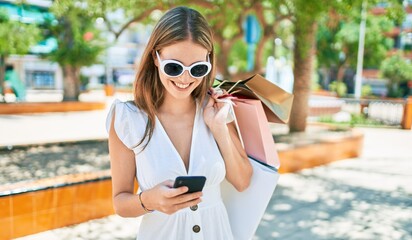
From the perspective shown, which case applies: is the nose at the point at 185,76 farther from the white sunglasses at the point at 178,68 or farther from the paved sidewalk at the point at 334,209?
the paved sidewalk at the point at 334,209

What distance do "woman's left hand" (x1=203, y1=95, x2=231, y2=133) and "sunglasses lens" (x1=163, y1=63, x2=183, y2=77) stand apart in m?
0.25

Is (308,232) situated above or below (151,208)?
below

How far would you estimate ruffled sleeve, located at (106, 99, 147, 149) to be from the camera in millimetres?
1485

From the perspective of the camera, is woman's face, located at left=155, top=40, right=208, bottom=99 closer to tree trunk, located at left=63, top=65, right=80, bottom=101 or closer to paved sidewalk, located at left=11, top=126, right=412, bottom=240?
paved sidewalk, located at left=11, top=126, right=412, bottom=240

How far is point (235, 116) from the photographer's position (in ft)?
5.65

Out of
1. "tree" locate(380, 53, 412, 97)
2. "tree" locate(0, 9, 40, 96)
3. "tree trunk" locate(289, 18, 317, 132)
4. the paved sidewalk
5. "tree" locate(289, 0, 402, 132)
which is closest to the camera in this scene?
the paved sidewalk

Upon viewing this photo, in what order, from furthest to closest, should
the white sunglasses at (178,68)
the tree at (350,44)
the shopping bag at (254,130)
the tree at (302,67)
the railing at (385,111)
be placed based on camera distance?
the tree at (350,44) < the railing at (385,111) < the tree at (302,67) < the shopping bag at (254,130) < the white sunglasses at (178,68)

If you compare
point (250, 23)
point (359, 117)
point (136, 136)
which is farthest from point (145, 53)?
point (359, 117)

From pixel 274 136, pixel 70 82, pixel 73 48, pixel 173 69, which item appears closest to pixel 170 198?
pixel 173 69

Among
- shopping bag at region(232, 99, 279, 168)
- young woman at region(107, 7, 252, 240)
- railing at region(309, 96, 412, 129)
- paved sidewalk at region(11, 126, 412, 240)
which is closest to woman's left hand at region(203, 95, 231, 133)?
young woman at region(107, 7, 252, 240)

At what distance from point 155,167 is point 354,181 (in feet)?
18.0

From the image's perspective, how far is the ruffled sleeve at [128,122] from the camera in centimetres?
149

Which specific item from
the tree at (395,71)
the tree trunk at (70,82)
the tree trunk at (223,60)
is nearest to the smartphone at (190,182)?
the tree trunk at (223,60)

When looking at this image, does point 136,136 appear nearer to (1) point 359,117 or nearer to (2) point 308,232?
(2) point 308,232
